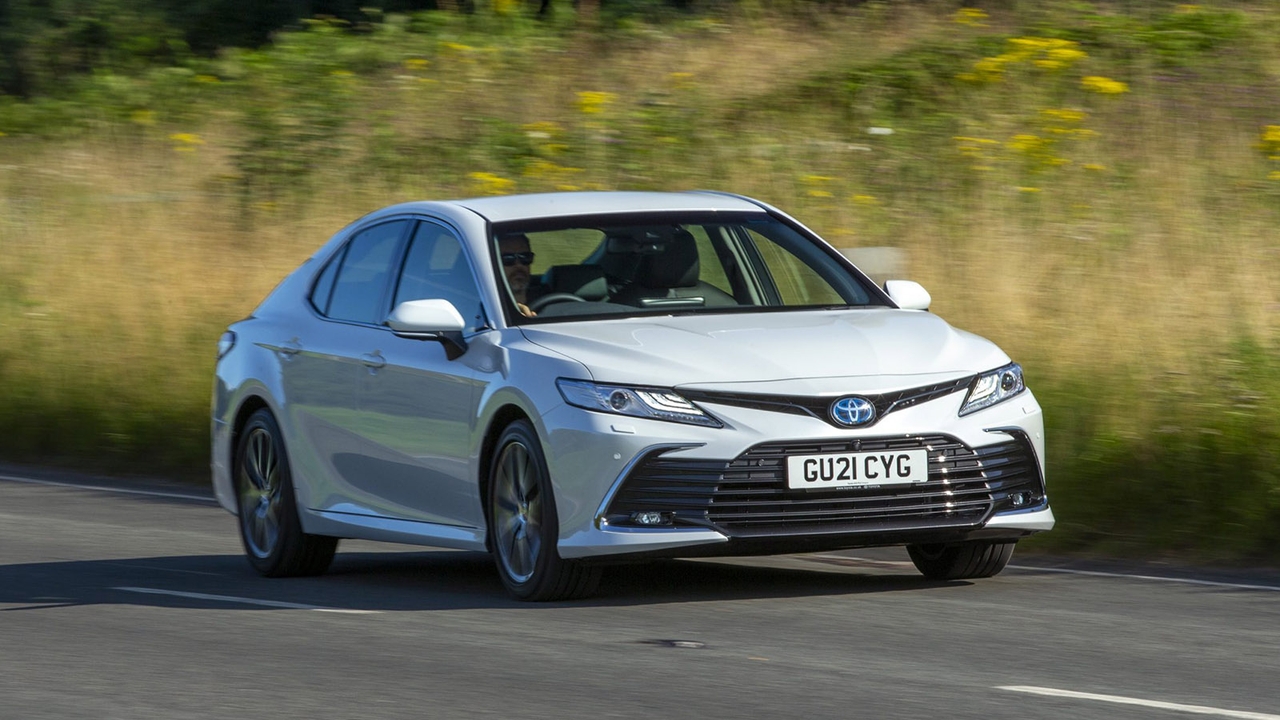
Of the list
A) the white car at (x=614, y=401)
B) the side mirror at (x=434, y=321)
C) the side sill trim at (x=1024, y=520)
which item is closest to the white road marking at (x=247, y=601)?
the white car at (x=614, y=401)

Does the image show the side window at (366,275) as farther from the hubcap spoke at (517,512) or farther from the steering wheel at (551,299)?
the hubcap spoke at (517,512)

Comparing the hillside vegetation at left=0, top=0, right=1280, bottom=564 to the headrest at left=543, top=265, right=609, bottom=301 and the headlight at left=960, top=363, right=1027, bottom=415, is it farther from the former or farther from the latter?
the headrest at left=543, top=265, right=609, bottom=301

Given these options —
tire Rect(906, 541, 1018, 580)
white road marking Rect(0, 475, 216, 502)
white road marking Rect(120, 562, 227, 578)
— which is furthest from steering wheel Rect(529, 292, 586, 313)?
white road marking Rect(0, 475, 216, 502)

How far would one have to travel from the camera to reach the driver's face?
8.51 m

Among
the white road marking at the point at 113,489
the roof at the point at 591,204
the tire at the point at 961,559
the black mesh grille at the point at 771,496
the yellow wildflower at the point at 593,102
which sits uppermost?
the roof at the point at 591,204

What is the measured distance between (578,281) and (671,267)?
1.27ft

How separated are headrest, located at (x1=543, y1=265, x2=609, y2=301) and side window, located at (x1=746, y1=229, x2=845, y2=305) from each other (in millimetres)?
828

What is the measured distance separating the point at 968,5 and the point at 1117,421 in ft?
41.2

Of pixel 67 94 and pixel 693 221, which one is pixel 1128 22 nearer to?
pixel 693 221

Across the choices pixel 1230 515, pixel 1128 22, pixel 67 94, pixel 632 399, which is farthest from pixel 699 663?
pixel 67 94

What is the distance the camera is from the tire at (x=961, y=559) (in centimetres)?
841

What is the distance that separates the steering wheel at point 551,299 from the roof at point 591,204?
425mm

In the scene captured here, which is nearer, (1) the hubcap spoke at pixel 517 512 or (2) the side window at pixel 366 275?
(1) the hubcap spoke at pixel 517 512

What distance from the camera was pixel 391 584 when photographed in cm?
928
